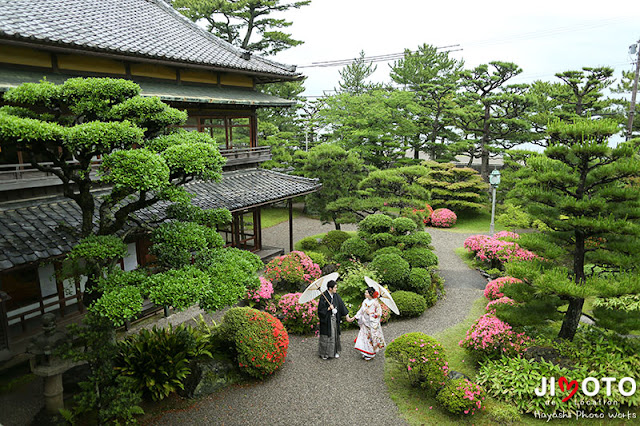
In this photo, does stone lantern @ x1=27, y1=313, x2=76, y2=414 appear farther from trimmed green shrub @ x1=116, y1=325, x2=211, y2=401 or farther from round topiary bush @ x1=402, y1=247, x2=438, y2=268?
round topiary bush @ x1=402, y1=247, x2=438, y2=268

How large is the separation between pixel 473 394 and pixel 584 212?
14.0 feet

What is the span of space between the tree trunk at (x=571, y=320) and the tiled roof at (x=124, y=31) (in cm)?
1187

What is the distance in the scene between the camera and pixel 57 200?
9.95m

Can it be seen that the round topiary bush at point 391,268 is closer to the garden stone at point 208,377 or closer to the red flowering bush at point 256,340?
the red flowering bush at point 256,340

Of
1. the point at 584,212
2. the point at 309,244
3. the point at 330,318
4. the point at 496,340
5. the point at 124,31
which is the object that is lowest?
the point at 309,244

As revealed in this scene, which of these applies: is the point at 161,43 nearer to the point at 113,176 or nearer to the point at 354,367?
the point at 113,176

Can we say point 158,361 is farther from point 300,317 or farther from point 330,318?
point 300,317

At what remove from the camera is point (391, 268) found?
12930mm

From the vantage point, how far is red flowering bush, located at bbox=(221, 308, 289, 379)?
8.42 m

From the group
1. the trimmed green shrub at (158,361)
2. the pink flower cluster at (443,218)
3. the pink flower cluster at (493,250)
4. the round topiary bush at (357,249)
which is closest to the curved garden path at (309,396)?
the trimmed green shrub at (158,361)

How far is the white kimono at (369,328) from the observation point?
363 inches

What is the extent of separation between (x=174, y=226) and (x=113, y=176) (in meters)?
1.52

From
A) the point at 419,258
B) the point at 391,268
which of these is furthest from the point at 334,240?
the point at 391,268

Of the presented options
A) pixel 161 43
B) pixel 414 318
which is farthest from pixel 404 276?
pixel 161 43
